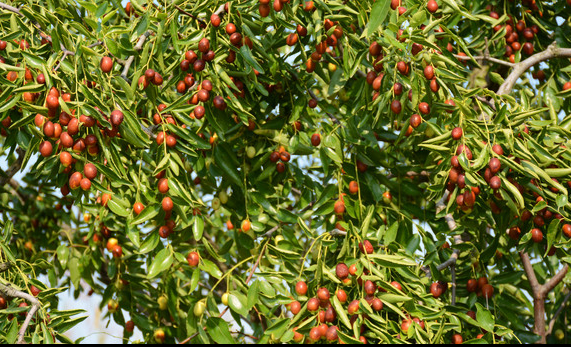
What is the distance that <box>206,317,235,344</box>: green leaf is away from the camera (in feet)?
7.50

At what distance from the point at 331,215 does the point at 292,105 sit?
1.70ft

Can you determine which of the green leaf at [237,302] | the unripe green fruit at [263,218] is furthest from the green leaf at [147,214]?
the unripe green fruit at [263,218]

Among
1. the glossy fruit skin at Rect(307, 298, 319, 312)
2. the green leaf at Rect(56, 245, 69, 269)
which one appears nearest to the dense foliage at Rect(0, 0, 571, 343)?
the glossy fruit skin at Rect(307, 298, 319, 312)

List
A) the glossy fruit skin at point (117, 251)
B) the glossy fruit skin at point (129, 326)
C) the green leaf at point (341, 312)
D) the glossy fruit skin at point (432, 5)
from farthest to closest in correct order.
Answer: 1. the glossy fruit skin at point (129, 326)
2. the glossy fruit skin at point (117, 251)
3. the glossy fruit skin at point (432, 5)
4. the green leaf at point (341, 312)

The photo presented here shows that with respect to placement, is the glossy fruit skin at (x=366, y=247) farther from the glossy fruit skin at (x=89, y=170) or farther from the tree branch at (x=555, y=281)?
the tree branch at (x=555, y=281)

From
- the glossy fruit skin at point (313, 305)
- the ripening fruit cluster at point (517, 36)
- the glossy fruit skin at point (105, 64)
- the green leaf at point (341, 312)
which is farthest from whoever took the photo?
the ripening fruit cluster at point (517, 36)

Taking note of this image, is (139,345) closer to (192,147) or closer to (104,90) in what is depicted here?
(192,147)

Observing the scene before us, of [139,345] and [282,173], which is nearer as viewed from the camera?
[282,173]

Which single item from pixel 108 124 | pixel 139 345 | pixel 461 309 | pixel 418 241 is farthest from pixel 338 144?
pixel 139 345

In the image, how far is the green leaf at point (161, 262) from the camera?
92.6 inches

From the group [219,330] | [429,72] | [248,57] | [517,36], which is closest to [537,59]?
[517,36]

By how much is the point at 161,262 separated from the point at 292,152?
0.73 metres

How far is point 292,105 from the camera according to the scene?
2.72 metres

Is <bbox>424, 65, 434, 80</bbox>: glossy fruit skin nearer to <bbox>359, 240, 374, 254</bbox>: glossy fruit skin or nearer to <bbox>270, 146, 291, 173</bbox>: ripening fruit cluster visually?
<bbox>359, 240, 374, 254</bbox>: glossy fruit skin
